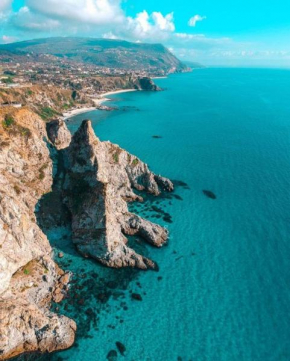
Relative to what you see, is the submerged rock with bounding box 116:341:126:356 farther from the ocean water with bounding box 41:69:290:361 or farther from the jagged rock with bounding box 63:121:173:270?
the jagged rock with bounding box 63:121:173:270

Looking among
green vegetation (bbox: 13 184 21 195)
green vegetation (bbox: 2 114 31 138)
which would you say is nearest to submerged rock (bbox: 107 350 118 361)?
green vegetation (bbox: 13 184 21 195)

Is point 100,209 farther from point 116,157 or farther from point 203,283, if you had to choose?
point 116,157

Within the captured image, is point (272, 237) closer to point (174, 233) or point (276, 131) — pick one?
point (174, 233)

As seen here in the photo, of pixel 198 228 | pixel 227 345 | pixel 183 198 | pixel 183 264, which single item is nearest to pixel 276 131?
pixel 183 198

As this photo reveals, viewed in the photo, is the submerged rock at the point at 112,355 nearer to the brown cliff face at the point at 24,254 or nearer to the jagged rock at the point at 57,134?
the brown cliff face at the point at 24,254

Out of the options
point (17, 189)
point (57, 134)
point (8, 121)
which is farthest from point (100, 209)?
point (8, 121)


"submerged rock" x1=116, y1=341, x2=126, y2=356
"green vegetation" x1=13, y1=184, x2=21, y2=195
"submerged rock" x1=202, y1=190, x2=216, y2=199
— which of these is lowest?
"submerged rock" x1=116, y1=341, x2=126, y2=356
